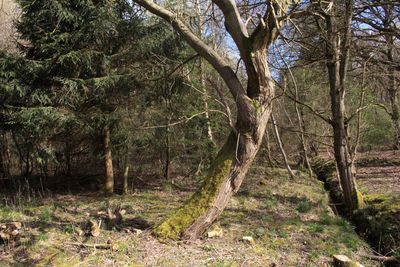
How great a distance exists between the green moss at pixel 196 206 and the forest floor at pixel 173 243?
0.18 metres

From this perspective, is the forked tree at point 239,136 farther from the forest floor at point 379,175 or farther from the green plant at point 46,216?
the forest floor at point 379,175

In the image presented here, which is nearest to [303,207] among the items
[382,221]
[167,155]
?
[382,221]

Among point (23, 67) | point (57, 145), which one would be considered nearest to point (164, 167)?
point (57, 145)

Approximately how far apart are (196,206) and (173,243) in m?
0.63

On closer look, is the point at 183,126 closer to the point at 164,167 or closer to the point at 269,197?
the point at 164,167

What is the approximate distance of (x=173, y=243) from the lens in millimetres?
4980

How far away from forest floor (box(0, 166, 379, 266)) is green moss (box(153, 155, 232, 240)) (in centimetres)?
18

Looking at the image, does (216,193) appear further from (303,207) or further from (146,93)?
(146,93)

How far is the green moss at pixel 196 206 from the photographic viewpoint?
5112 millimetres

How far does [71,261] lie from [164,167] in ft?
20.9

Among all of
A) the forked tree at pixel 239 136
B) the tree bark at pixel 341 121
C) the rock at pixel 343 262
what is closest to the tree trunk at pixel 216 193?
the forked tree at pixel 239 136

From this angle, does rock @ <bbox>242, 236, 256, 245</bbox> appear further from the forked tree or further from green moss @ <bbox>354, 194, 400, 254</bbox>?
green moss @ <bbox>354, 194, 400, 254</bbox>

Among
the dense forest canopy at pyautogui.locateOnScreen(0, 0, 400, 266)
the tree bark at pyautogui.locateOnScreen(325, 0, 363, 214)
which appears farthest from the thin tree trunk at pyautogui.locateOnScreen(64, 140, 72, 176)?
the tree bark at pyautogui.locateOnScreen(325, 0, 363, 214)

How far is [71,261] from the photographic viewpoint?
14.9 ft
